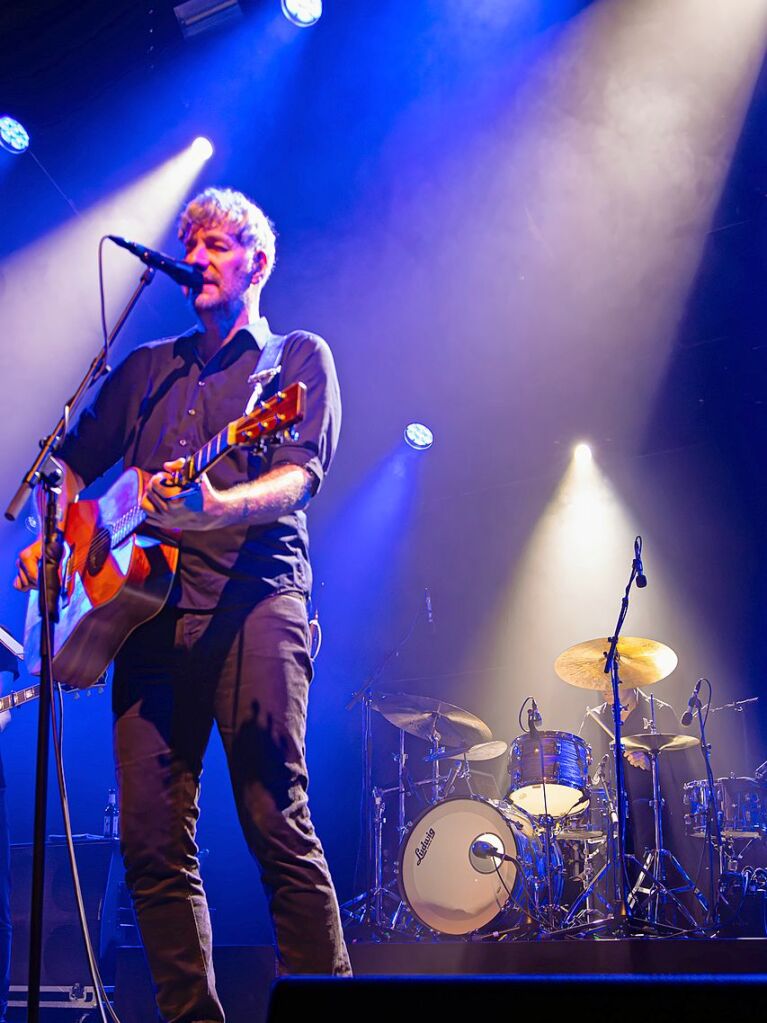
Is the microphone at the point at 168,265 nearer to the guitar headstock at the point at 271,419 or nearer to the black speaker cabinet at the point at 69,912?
the guitar headstock at the point at 271,419

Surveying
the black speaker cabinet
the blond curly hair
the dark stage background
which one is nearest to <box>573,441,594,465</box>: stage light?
the dark stage background

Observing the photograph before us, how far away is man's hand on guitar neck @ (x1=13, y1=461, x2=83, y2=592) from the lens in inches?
108

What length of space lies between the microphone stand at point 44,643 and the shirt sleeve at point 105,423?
230 mm

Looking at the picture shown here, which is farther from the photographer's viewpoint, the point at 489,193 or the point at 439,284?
the point at 439,284

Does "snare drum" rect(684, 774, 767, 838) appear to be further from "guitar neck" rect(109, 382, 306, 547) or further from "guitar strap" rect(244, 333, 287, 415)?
"guitar neck" rect(109, 382, 306, 547)

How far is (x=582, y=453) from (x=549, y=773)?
3.87 m

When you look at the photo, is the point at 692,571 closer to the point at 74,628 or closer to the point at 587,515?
the point at 587,515

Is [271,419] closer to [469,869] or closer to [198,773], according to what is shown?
[198,773]

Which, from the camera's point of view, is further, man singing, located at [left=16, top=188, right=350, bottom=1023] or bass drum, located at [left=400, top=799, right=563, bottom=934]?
bass drum, located at [left=400, top=799, right=563, bottom=934]

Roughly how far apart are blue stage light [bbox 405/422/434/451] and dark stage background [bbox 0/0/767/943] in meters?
0.11

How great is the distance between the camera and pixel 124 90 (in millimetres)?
5668

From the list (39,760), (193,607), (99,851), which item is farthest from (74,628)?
(99,851)

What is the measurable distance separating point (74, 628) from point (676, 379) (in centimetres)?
692

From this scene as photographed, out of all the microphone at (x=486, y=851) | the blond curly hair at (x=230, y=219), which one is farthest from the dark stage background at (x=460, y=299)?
the blond curly hair at (x=230, y=219)
